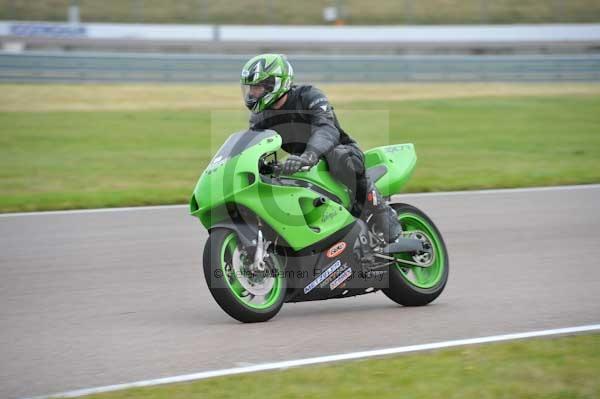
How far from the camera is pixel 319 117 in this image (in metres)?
6.36

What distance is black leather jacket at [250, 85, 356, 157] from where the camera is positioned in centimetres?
634

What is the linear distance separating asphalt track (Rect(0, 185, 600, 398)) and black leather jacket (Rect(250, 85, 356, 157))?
48.5 inches

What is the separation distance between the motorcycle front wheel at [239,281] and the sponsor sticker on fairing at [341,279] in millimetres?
378

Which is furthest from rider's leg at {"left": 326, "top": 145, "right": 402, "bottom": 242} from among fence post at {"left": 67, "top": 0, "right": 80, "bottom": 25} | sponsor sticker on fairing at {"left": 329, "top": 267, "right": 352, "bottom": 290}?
fence post at {"left": 67, "top": 0, "right": 80, "bottom": 25}

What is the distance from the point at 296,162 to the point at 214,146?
733 millimetres

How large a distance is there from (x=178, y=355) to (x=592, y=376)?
90.8 inches

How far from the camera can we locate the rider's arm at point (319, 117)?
20.6 ft

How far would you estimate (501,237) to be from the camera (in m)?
9.75

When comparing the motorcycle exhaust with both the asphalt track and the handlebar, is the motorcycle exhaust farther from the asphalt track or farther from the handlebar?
the handlebar

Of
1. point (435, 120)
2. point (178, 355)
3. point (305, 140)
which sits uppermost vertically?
point (305, 140)

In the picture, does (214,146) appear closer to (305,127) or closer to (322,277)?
(305,127)

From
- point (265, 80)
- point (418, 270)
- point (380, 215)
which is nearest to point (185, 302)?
point (380, 215)

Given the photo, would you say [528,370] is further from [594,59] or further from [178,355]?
[594,59]

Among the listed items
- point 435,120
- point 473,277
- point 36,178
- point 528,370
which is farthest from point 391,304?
point 435,120
